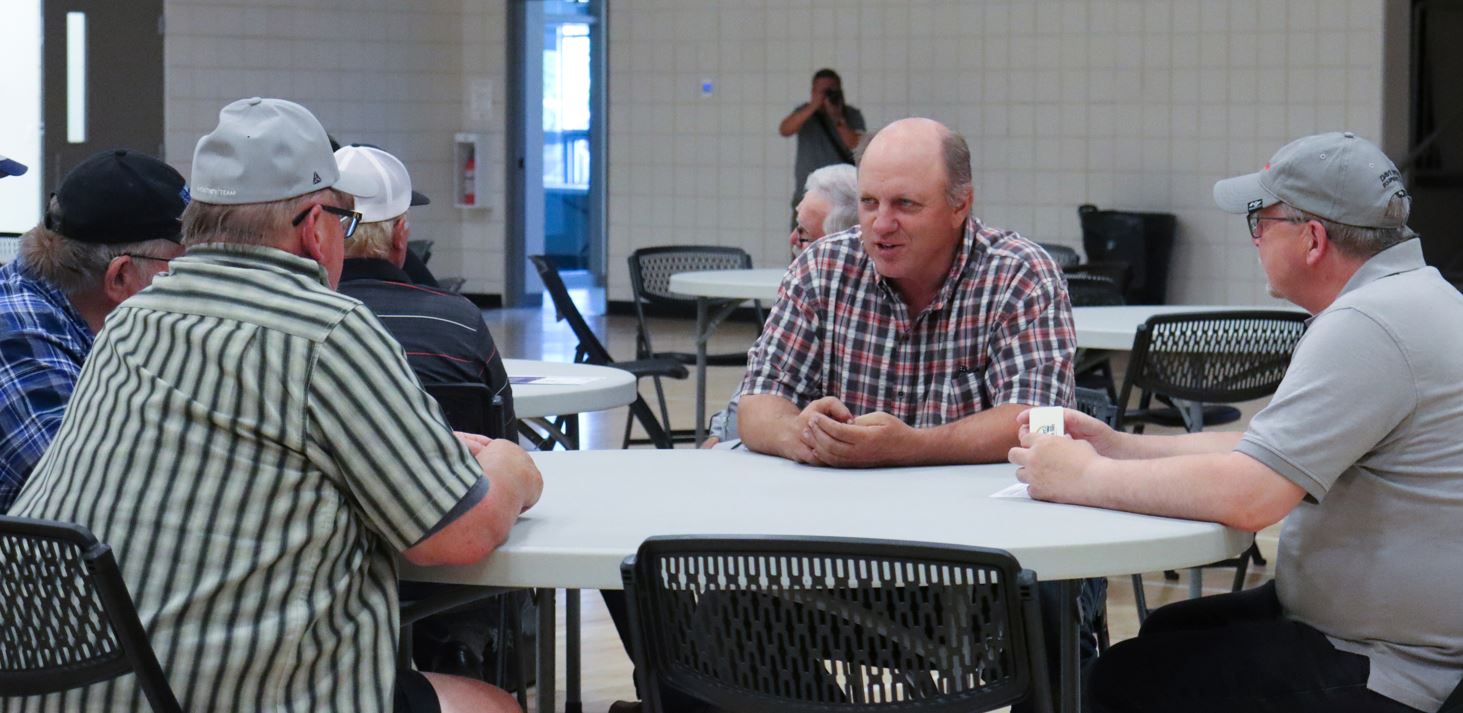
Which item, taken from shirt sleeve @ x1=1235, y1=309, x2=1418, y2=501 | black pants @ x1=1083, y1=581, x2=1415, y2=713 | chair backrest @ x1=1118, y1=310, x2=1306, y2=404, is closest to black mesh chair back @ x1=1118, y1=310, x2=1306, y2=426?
chair backrest @ x1=1118, y1=310, x2=1306, y2=404

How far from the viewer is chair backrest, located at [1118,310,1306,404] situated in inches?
174

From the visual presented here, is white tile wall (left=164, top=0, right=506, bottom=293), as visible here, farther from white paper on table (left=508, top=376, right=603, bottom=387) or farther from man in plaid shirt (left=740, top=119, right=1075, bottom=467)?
man in plaid shirt (left=740, top=119, right=1075, bottom=467)

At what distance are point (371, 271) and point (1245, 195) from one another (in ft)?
5.01

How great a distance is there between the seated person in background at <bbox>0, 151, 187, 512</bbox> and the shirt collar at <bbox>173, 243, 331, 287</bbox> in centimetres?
57

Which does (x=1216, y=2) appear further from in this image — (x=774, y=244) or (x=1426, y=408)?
(x=1426, y=408)

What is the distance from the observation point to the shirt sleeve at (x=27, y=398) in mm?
2277

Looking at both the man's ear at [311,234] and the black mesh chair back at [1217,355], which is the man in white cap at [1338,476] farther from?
the black mesh chair back at [1217,355]

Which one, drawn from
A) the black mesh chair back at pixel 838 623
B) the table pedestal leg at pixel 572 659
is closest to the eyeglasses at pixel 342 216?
the black mesh chair back at pixel 838 623

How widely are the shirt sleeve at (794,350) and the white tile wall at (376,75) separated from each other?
31.2 feet

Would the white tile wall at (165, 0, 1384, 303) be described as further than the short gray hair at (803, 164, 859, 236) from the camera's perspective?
Yes

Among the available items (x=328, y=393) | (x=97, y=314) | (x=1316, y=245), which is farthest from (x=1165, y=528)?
(x=97, y=314)

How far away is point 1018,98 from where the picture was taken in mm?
10625

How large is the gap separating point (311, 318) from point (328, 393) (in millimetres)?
86

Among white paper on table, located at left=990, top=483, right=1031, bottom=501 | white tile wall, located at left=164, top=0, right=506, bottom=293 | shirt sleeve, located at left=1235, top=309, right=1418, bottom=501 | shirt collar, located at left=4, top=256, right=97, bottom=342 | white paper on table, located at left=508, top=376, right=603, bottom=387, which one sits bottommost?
white paper on table, located at left=990, top=483, right=1031, bottom=501
